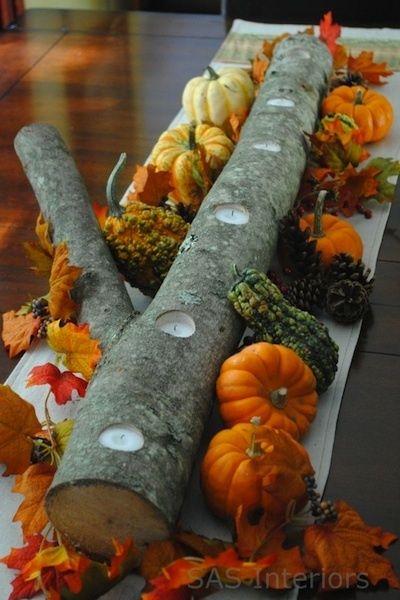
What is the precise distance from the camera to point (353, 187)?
6.15 ft

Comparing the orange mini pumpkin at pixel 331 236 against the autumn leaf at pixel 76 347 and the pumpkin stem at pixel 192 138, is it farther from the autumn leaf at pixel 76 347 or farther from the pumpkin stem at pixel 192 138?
the autumn leaf at pixel 76 347

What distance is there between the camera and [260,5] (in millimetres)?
2848

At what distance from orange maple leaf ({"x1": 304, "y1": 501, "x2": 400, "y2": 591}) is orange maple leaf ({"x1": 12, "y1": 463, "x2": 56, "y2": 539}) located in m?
0.33

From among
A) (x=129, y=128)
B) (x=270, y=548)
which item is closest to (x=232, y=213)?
(x=270, y=548)

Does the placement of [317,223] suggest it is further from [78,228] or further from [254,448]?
[254,448]

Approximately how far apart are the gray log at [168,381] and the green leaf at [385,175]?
186 millimetres

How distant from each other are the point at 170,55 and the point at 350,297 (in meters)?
1.34

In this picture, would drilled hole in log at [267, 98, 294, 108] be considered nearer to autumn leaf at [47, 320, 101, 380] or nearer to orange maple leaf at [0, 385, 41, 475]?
autumn leaf at [47, 320, 101, 380]

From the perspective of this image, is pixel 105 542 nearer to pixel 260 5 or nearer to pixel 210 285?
pixel 210 285

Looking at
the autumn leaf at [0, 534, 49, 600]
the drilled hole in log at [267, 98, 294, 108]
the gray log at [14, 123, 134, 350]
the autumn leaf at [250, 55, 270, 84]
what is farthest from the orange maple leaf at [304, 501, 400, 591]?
the autumn leaf at [250, 55, 270, 84]

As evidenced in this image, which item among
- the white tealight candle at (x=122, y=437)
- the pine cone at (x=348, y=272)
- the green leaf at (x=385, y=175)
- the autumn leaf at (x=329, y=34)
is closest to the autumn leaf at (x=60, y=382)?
the white tealight candle at (x=122, y=437)

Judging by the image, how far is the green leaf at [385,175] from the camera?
189 cm

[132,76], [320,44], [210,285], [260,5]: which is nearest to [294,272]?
[210,285]

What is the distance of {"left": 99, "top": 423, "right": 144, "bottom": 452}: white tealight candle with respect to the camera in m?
1.15
